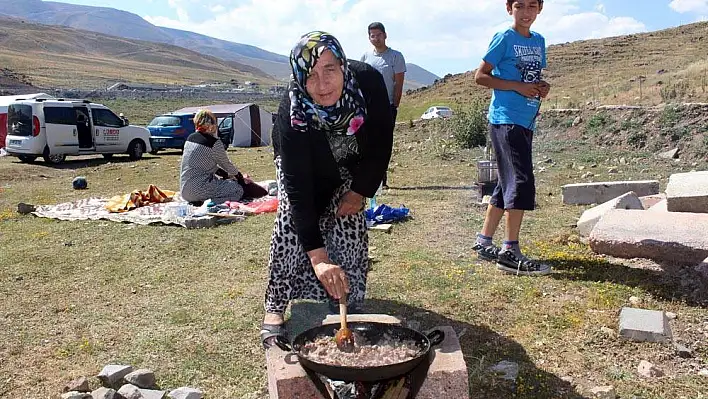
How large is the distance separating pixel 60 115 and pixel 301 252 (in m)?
16.4

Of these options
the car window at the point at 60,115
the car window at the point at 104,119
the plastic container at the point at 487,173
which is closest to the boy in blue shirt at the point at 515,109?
the plastic container at the point at 487,173

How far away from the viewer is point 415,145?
15773 mm

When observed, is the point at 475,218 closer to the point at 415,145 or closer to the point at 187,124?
the point at 415,145

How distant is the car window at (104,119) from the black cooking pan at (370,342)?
1758 centimetres

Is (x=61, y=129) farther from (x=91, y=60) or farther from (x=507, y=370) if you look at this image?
(x=91, y=60)

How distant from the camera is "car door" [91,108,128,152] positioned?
60.6ft

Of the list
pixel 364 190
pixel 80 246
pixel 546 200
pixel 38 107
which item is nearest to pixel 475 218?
pixel 546 200

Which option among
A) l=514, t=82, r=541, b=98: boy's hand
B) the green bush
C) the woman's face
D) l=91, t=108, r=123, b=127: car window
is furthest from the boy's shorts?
l=91, t=108, r=123, b=127: car window

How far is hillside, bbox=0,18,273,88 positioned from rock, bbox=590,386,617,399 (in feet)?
226

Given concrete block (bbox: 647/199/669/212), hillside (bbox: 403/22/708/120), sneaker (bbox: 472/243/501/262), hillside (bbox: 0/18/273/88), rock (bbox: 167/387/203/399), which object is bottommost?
rock (bbox: 167/387/203/399)

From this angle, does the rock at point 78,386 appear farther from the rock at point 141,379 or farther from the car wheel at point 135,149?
the car wheel at point 135,149

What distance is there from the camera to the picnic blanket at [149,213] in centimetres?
698

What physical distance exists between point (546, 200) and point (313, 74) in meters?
5.08

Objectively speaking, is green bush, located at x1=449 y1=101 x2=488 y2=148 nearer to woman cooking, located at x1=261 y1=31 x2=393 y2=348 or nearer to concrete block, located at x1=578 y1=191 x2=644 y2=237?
concrete block, located at x1=578 y1=191 x2=644 y2=237
